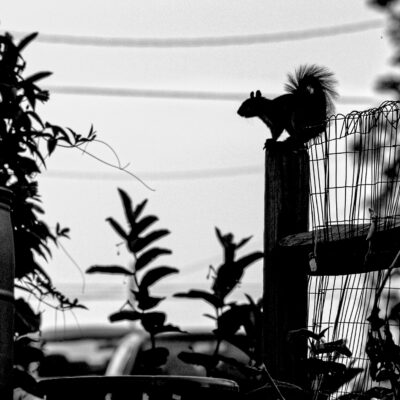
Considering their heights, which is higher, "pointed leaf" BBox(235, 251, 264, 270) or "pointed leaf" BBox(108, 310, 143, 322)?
"pointed leaf" BBox(235, 251, 264, 270)

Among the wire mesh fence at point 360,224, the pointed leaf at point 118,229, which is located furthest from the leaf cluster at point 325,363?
the pointed leaf at point 118,229

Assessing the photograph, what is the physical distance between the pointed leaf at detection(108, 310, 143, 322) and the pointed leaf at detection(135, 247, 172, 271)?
142mm

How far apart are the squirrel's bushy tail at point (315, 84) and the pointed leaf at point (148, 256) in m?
0.81

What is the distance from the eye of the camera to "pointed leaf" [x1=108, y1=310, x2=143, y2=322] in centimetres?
319

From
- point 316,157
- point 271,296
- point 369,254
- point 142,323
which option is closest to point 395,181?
point 369,254

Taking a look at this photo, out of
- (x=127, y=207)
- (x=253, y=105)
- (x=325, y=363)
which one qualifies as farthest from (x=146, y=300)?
(x=325, y=363)

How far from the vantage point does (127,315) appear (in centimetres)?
322

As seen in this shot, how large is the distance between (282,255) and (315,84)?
447 mm

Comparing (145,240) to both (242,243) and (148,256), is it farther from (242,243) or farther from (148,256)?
(242,243)

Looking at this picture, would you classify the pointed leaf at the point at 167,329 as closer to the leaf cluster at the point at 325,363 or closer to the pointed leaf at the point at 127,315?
the pointed leaf at the point at 127,315

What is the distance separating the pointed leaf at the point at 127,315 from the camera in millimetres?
3193

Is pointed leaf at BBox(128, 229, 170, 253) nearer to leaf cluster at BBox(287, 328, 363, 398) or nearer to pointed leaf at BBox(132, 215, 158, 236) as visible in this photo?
pointed leaf at BBox(132, 215, 158, 236)

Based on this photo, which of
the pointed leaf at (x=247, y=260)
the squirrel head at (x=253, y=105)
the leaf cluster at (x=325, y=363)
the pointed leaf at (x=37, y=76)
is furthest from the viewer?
the pointed leaf at (x=247, y=260)

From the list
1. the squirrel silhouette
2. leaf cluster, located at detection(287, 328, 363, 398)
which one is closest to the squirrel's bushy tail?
the squirrel silhouette
